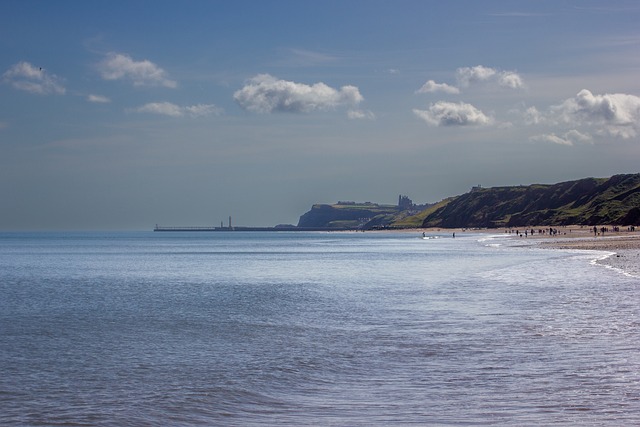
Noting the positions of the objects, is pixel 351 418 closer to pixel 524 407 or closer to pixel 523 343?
pixel 524 407

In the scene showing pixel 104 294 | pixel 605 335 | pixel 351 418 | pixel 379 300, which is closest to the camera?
pixel 351 418

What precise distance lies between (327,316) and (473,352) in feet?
36.3

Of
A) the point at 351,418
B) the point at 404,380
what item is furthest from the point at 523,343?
the point at 351,418

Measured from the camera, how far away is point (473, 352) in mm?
20344

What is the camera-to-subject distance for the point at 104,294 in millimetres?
44344

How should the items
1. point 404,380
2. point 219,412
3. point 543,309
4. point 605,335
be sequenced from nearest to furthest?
point 219,412
point 404,380
point 605,335
point 543,309

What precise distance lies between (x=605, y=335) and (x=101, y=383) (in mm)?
14326

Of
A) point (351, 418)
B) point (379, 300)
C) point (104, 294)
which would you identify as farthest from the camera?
point (104, 294)

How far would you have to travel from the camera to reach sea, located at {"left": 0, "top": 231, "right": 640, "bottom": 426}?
14227mm

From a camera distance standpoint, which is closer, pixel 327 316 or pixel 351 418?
pixel 351 418

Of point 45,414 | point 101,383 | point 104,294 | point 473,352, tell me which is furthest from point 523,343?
point 104,294

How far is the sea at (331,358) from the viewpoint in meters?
14.2

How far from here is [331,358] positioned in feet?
66.8

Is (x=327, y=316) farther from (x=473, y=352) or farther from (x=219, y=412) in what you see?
(x=219, y=412)
